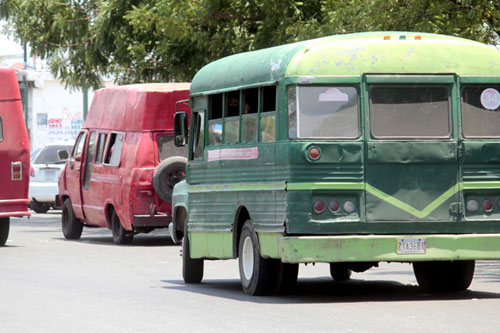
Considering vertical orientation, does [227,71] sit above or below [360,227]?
above

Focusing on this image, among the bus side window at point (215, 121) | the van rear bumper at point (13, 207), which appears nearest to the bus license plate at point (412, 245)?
the bus side window at point (215, 121)

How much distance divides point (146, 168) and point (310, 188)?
917 cm

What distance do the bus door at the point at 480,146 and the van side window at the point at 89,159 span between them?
37.7 ft

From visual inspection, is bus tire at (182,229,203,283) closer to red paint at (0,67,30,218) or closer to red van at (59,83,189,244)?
red van at (59,83,189,244)

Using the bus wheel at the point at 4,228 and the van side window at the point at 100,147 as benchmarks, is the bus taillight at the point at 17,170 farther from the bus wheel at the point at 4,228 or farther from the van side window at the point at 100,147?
the van side window at the point at 100,147

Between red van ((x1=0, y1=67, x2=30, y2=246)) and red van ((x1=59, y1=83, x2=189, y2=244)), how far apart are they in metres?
1.58

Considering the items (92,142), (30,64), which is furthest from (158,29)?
(30,64)

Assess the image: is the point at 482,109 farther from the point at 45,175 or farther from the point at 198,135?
the point at 45,175

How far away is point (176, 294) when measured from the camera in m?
13.5

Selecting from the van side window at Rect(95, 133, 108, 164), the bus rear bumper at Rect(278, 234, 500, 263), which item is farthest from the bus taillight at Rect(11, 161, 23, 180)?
the bus rear bumper at Rect(278, 234, 500, 263)

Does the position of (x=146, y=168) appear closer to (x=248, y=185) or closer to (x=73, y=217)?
(x=73, y=217)

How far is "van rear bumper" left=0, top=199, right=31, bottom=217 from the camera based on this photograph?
20625mm

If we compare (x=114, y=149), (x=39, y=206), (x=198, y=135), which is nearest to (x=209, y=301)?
(x=198, y=135)

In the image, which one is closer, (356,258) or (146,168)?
(356,258)
